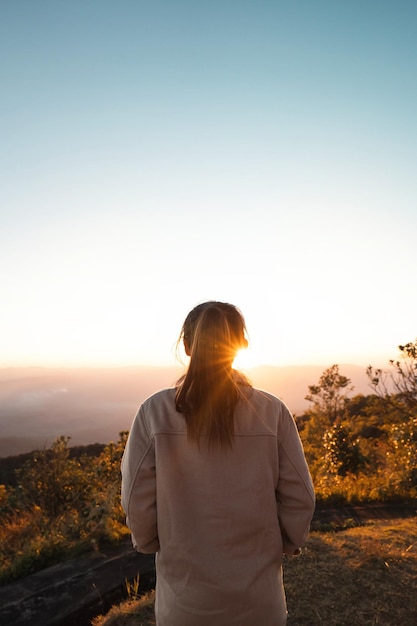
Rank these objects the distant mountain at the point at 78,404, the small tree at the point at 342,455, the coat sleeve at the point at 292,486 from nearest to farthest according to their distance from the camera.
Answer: the coat sleeve at the point at 292,486 < the small tree at the point at 342,455 < the distant mountain at the point at 78,404

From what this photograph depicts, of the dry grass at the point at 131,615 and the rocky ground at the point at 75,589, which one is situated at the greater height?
the dry grass at the point at 131,615

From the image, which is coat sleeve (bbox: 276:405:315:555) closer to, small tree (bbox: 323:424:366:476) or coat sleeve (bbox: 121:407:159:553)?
coat sleeve (bbox: 121:407:159:553)

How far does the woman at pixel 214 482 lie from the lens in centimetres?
183

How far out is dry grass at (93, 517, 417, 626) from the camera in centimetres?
396

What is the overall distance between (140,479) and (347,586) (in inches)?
145

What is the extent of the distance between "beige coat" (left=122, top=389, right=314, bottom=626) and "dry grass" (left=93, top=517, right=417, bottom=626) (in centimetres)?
260

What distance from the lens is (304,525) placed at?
1.98 meters

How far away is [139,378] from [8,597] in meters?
186

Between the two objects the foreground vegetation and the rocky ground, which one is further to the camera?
the foreground vegetation

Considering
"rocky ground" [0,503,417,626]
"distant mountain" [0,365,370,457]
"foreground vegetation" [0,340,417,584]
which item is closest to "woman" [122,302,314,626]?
"rocky ground" [0,503,417,626]

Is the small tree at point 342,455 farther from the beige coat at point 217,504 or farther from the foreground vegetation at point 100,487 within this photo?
the beige coat at point 217,504

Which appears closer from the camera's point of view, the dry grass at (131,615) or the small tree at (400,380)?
the dry grass at (131,615)

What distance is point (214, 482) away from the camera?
1.84 meters

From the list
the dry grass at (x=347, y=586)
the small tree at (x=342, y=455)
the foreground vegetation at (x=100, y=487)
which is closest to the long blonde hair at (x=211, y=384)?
the dry grass at (x=347, y=586)
